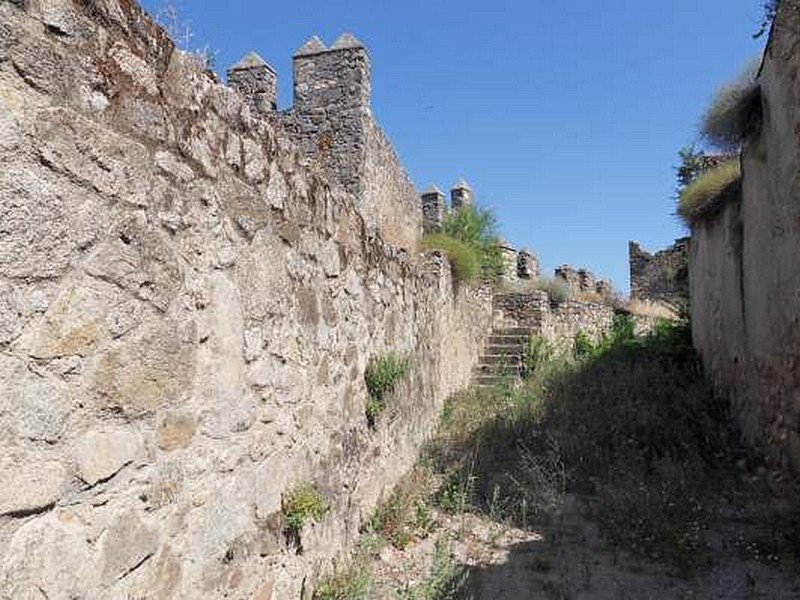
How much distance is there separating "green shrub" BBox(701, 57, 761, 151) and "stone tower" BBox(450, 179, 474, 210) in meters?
7.69

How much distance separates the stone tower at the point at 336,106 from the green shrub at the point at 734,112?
440 cm

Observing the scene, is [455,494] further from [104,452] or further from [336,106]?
[336,106]

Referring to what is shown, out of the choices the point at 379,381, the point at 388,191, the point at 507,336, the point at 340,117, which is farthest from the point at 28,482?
the point at 507,336

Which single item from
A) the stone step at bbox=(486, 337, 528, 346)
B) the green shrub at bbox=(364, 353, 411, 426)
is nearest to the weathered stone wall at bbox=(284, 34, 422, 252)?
the stone step at bbox=(486, 337, 528, 346)

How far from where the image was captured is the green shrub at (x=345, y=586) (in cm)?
285

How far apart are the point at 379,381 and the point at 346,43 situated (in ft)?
20.0

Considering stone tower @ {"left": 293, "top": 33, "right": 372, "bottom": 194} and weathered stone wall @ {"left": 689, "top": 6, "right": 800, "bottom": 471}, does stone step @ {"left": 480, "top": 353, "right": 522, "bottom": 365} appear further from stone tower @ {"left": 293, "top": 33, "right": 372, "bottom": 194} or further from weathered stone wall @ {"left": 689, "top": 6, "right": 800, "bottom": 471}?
weathered stone wall @ {"left": 689, "top": 6, "right": 800, "bottom": 471}

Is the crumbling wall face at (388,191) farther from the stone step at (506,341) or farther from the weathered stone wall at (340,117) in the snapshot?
the stone step at (506,341)

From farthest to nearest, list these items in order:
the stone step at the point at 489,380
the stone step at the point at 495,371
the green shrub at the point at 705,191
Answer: the stone step at the point at 495,371
the stone step at the point at 489,380
the green shrub at the point at 705,191

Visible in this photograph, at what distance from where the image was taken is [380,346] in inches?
180

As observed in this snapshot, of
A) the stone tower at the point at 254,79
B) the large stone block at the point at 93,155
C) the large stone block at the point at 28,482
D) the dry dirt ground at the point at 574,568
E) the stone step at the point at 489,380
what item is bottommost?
the dry dirt ground at the point at 574,568

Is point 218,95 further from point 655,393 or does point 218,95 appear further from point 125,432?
point 655,393

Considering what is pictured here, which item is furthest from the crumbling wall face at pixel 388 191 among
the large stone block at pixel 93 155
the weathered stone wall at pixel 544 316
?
the large stone block at pixel 93 155

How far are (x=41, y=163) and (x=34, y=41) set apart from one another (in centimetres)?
29
